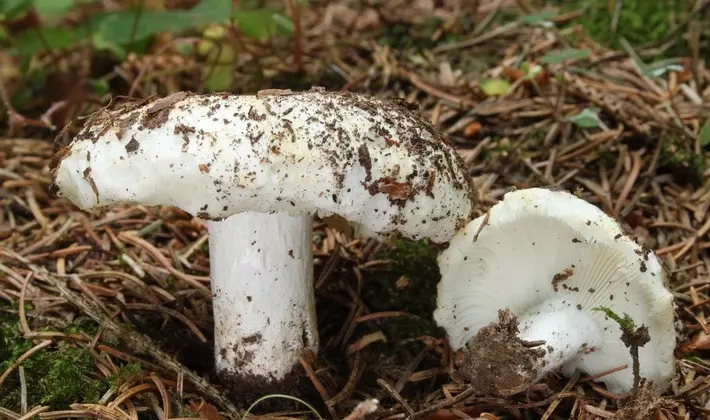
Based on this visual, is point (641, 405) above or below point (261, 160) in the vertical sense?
below

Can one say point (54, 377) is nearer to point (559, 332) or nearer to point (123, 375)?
point (123, 375)

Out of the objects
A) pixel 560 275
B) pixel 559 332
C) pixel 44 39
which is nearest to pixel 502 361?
pixel 559 332

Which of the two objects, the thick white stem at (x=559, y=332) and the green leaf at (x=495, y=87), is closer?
the thick white stem at (x=559, y=332)

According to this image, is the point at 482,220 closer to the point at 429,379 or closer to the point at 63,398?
the point at 429,379

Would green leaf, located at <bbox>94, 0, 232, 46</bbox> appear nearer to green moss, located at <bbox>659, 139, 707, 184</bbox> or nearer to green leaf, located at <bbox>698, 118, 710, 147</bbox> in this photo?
green moss, located at <bbox>659, 139, 707, 184</bbox>

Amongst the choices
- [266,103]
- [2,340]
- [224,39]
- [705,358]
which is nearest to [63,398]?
[2,340]

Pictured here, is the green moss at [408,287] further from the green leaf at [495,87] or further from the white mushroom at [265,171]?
the green leaf at [495,87]

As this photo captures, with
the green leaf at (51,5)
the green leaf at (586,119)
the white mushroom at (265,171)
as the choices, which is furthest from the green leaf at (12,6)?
the green leaf at (586,119)
